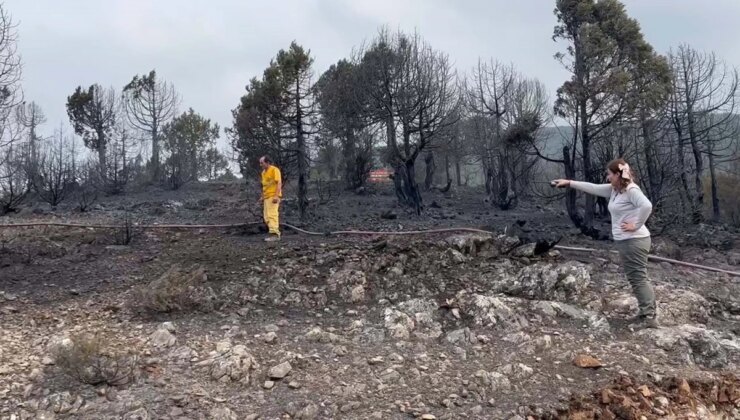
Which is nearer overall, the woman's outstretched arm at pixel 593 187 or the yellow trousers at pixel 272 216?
the woman's outstretched arm at pixel 593 187

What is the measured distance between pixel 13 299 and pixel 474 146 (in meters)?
16.3

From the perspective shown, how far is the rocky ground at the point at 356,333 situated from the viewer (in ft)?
13.8

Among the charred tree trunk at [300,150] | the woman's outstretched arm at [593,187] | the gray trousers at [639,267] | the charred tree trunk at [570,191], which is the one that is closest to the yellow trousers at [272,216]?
the charred tree trunk at [300,150]

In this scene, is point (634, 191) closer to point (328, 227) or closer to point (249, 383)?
point (249, 383)

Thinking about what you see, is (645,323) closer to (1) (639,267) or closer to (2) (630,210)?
(1) (639,267)

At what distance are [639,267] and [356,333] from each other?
262cm

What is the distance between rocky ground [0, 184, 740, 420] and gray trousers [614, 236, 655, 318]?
25 cm

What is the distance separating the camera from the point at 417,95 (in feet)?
42.2

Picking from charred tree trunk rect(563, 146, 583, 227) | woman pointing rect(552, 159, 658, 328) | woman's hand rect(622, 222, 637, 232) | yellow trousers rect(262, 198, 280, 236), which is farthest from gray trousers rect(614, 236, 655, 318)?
yellow trousers rect(262, 198, 280, 236)

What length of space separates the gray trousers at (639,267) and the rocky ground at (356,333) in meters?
0.25

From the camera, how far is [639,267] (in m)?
5.22

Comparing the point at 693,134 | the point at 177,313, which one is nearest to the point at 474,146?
the point at 693,134

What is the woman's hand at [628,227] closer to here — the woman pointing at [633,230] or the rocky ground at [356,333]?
the woman pointing at [633,230]

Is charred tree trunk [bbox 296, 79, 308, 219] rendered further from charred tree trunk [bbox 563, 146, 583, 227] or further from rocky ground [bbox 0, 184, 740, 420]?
charred tree trunk [bbox 563, 146, 583, 227]
